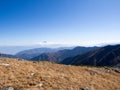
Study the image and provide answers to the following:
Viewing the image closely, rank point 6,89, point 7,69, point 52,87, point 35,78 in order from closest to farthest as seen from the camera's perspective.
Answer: point 6,89 → point 52,87 → point 35,78 → point 7,69

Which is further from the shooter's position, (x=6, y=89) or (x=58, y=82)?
(x=58, y=82)

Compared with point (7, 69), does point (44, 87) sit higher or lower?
lower

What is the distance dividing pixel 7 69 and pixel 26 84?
517 cm

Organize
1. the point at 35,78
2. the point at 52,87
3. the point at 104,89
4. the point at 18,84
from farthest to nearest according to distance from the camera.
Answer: the point at 104,89, the point at 35,78, the point at 52,87, the point at 18,84

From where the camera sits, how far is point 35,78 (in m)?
20.6

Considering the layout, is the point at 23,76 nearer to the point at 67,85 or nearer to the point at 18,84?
the point at 18,84

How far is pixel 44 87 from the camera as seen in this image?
18484 millimetres

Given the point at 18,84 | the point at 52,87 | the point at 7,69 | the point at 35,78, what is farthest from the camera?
the point at 7,69

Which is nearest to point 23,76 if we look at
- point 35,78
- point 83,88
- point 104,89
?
point 35,78

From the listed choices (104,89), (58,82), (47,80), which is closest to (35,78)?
(47,80)

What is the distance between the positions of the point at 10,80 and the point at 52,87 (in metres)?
4.47

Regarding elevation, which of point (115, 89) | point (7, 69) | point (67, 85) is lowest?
point (115, 89)

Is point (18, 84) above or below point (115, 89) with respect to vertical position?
above

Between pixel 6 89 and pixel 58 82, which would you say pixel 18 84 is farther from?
pixel 58 82
